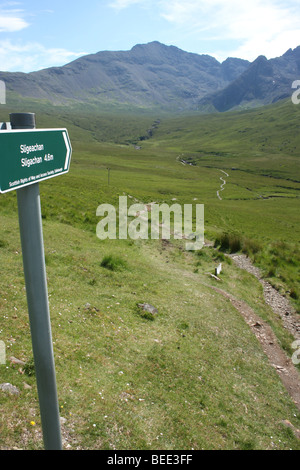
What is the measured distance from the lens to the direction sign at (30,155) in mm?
3275

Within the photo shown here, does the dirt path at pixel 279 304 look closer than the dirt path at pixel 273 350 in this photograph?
No

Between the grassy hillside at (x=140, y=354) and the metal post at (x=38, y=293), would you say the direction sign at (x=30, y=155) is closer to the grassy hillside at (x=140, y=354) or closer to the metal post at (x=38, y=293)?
the metal post at (x=38, y=293)

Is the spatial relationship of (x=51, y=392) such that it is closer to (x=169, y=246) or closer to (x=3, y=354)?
(x=3, y=354)

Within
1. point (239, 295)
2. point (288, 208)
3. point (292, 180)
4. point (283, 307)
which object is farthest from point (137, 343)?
point (292, 180)

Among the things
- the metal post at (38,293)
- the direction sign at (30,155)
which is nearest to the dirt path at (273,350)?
the metal post at (38,293)

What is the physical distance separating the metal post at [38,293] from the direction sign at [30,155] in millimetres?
151

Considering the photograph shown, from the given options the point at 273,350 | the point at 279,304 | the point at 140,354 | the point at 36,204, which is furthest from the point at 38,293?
the point at 279,304

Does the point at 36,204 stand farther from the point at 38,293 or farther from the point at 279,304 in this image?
the point at 279,304

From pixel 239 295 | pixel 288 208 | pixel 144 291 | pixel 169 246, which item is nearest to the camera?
pixel 144 291

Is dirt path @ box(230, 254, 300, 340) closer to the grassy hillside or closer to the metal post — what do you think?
the grassy hillside

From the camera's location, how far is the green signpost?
3.39 m

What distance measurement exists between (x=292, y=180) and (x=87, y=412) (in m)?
149
